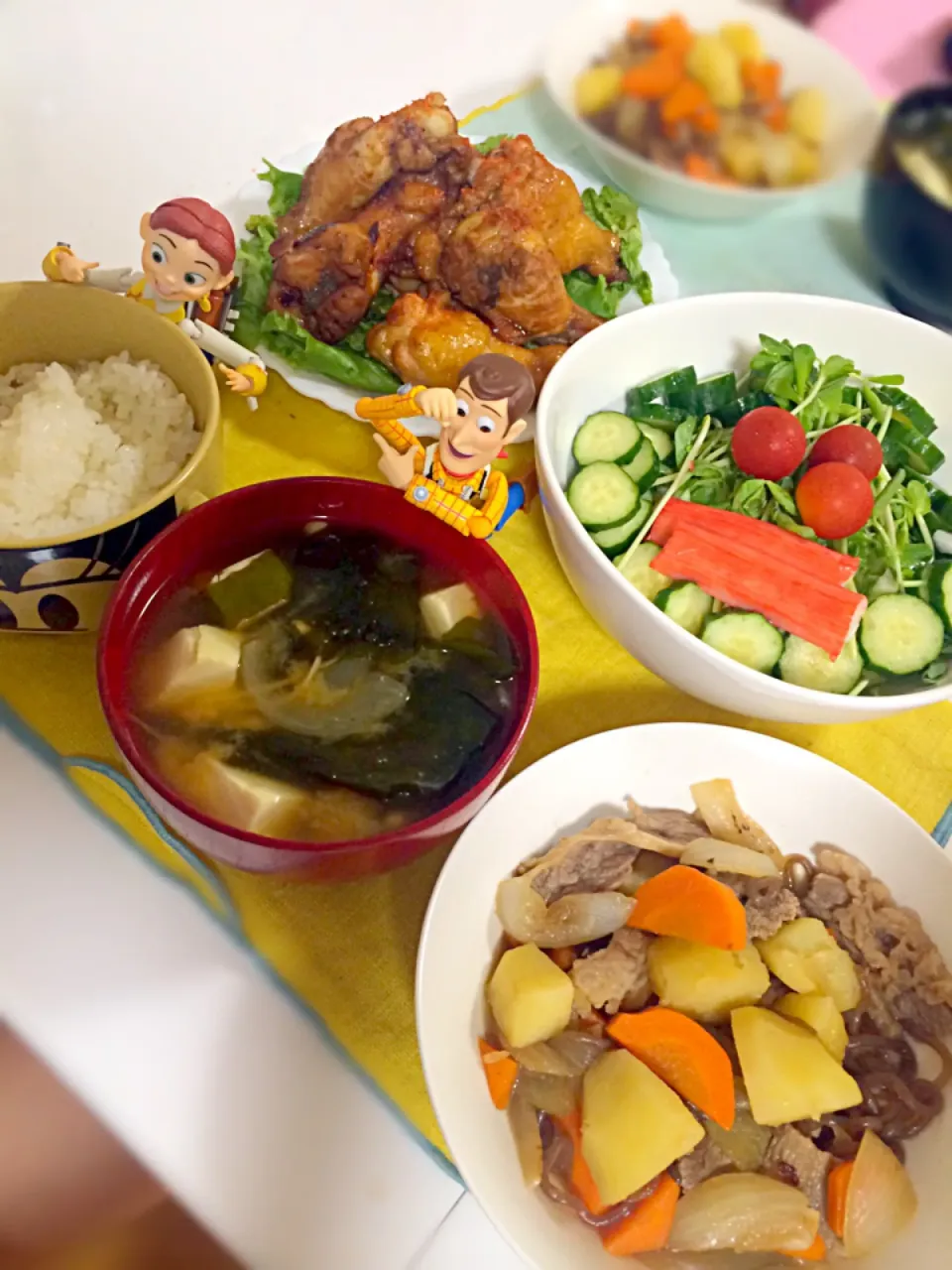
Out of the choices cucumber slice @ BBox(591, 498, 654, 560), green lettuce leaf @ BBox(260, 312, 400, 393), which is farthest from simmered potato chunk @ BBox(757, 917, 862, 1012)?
green lettuce leaf @ BBox(260, 312, 400, 393)

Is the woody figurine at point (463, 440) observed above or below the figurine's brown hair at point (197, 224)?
below

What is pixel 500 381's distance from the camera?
792 mm

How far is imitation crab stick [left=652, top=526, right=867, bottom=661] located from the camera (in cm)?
97

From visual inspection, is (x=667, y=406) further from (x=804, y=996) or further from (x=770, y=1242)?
(x=770, y=1242)

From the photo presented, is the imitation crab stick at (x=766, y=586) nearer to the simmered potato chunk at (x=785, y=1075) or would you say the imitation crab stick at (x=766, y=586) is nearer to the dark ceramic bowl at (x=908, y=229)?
the simmered potato chunk at (x=785, y=1075)

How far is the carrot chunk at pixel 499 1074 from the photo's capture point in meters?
0.75

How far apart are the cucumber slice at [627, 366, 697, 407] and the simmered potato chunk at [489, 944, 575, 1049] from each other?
27.5 inches

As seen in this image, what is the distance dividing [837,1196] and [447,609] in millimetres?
595

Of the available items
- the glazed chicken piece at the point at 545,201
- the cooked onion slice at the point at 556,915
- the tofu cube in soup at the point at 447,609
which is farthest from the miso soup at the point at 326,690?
the glazed chicken piece at the point at 545,201

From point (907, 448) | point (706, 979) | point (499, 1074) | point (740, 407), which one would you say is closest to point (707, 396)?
point (740, 407)

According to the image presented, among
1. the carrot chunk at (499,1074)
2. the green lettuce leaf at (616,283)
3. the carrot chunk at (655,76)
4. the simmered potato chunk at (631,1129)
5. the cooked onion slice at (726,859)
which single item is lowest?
the carrot chunk at (499,1074)

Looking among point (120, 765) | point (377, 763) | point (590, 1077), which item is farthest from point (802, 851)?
point (120, 765)

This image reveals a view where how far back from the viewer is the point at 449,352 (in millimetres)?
1104

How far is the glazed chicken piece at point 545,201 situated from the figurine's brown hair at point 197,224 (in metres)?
0.41
